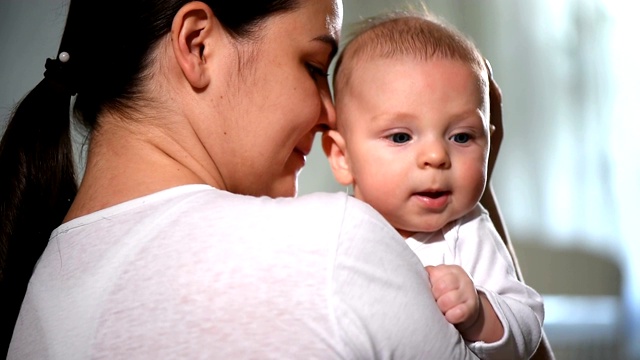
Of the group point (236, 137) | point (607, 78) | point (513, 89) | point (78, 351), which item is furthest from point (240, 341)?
point (607, 78)

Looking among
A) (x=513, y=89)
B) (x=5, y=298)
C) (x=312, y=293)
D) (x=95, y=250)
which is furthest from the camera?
(x=513, y=89)

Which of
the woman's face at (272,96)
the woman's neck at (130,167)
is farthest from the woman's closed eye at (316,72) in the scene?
the woman's neck at (130,167)

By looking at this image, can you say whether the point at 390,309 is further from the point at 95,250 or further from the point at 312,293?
the point at 95,250

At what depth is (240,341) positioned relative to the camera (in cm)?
87

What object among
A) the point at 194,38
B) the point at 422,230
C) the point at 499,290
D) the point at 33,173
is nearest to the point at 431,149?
the point at 422,230

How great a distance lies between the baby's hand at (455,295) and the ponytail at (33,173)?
0.62 m

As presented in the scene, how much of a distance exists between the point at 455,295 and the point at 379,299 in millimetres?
178

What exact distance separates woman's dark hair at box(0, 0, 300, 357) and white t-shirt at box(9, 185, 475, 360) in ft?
0.99

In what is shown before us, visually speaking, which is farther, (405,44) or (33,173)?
(405,44)

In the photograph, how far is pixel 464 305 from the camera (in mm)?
1009

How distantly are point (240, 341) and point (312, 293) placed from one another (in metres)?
0.10

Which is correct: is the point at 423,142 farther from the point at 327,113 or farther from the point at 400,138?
the point at 327,113

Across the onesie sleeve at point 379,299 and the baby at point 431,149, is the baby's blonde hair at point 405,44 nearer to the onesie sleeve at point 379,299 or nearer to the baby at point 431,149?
the baby at point 431,149

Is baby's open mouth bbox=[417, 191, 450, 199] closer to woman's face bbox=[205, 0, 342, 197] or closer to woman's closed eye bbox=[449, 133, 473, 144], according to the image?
woman's closed eye bbox=[449, 133, 473, 144]
